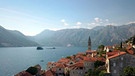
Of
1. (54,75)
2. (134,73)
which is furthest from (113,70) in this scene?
(54,75)

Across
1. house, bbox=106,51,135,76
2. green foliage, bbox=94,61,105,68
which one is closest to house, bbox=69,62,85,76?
green foliage, bbox=94,61,105,68

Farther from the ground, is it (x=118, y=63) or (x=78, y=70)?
(x=118, y=63)

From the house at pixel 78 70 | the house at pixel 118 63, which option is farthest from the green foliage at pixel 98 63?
the house at pixel 118 63

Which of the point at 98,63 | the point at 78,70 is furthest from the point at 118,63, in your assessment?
the point at 78,70

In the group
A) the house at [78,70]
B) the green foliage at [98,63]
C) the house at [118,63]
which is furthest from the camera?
the house at [78,70]

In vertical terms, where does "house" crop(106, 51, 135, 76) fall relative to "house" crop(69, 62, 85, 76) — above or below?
above

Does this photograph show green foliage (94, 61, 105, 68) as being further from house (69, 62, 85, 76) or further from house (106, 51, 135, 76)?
house (106, 51, 135, 76)

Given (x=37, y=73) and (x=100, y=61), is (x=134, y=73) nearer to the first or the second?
(x=100, y=61)

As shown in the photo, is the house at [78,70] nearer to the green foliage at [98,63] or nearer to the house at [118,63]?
the green foliage at [98,63]

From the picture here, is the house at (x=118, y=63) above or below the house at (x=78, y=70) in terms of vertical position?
above

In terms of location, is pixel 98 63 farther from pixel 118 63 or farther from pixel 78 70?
pixel 118 63

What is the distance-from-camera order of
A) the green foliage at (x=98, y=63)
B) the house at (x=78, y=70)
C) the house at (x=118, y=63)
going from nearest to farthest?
the house at (x=118, y=63) < the green foliage at (x=98, y=63) < the house at (x=78, y=70)
